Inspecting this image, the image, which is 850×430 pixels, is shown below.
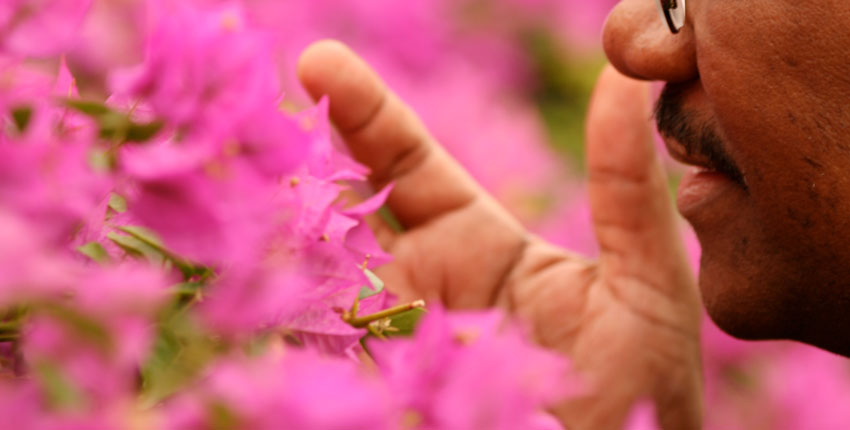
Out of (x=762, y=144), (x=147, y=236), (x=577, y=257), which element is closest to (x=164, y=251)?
(x=147, y=236)

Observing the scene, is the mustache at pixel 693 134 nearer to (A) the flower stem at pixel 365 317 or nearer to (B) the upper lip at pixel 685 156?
(B) the upper lip at pixel 685 156

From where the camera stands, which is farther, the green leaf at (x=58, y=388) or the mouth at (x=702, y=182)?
the mouth at (x=702, y=182)

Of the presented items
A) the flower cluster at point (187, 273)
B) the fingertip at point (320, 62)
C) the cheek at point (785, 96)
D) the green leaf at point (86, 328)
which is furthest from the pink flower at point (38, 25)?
the fingertip at point (320, 62)

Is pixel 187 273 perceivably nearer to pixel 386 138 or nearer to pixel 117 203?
pixel 117 203

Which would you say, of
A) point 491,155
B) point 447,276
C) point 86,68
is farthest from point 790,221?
point 86,68

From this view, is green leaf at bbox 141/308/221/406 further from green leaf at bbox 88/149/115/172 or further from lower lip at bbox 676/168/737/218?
lower lip at bbox 676/168/737/218
